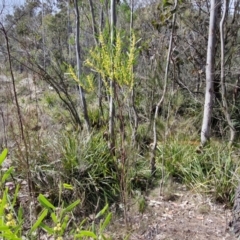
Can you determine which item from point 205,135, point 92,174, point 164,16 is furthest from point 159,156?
point 164,16

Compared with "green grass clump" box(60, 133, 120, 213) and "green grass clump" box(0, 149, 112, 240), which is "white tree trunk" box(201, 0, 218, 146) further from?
"green grass clump" box(0, 149, 112, 240)

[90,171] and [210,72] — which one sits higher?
[210,72]

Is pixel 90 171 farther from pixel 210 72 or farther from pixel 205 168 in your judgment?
pixel 210 72

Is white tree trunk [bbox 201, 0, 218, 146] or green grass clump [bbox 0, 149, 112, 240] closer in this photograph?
green grass clump [bbox 0, 149, 112, 240]

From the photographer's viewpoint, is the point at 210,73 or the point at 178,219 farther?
the point at 210,73

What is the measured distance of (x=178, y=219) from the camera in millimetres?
2998

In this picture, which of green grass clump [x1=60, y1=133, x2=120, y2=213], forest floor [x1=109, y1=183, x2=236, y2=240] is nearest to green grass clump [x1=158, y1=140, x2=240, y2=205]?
forest floor [x1=109, y1=183, x2=236, y2=240]

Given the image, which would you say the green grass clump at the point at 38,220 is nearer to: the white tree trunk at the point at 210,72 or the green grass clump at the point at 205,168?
the green grass clump at the point at 205,168

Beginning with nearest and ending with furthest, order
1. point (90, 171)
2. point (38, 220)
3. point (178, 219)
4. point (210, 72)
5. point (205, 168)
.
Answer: point (38, 220), point (178, 219), point (90, 171), point (205, 168), point (210, 72)

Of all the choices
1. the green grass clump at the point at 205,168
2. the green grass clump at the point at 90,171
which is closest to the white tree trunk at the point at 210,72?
the green grass clump at the point at 205,168

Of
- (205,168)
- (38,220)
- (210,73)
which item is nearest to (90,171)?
(205,168)

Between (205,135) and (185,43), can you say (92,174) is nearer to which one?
(205,135)

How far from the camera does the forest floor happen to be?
9.04ft

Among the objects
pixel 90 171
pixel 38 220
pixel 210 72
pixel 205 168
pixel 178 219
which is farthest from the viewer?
pixel 210 72
